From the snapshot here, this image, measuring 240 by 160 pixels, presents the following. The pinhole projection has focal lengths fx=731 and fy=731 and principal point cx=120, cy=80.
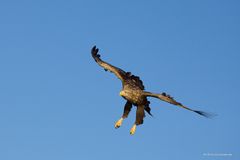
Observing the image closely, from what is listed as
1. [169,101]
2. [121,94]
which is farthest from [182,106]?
[121,94]

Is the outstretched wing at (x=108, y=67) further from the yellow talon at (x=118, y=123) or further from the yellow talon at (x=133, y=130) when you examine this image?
the yellow talon at (x=133, y=130)

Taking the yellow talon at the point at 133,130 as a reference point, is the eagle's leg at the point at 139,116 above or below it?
above

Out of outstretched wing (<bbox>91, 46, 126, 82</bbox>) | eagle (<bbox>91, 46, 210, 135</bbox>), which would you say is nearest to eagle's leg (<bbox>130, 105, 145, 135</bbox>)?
eagle (<bbox>91, 46, 210, 135</bbox>)

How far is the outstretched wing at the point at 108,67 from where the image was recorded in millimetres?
33316

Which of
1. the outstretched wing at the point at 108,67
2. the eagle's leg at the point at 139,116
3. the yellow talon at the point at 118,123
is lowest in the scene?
the yellow talon at the point at 118,123

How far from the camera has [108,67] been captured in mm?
34594

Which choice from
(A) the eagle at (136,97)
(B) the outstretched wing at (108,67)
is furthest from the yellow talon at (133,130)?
(B) the outstretched wing at (108,67)

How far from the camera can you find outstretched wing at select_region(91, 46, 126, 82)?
33316mm

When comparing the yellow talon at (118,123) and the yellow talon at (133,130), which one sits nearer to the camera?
the yellow talon at (133,130)

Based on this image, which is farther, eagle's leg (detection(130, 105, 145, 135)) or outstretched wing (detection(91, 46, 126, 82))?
outstretched wing (detection(91, 46, 126, 82))

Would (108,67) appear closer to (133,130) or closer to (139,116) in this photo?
(139,116)

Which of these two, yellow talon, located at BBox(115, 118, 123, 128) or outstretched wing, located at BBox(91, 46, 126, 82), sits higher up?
outstretched wing, located at BBox(91, 46, 126, 82)

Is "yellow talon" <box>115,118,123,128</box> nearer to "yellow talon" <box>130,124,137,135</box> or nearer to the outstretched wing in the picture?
"yellow talon" <box>130,124,137,135</box>

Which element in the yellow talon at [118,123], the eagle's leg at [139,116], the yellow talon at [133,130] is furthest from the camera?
the yellow talon at [118,123]
